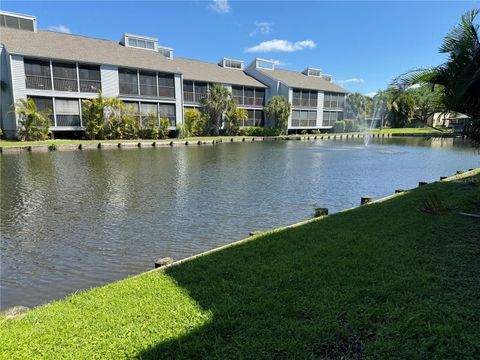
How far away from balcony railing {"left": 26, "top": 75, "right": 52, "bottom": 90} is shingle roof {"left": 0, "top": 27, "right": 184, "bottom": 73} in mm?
1924

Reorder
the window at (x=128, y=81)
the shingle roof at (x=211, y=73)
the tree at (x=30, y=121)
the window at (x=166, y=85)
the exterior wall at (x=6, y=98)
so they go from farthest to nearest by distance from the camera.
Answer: the shingle roof at (x=211, y=73), the window at (x=166, y=85), the window at (x=128, y=81), the exterior wall at (x=6, y=98), the tree at (x=30, y=121)

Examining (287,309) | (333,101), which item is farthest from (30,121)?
(333,101)

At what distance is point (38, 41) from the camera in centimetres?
3234

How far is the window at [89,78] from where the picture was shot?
1302 inches

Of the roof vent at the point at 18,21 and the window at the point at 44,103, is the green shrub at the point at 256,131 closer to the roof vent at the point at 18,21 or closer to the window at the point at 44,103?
the window at the point at 44,103

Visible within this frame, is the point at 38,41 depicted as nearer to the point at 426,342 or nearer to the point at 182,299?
the point at 182,299

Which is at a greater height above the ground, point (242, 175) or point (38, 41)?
point (38, 41)

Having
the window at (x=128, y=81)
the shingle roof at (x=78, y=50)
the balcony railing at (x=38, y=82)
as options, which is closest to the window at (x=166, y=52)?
the shingle roof at (x=78, y=50)

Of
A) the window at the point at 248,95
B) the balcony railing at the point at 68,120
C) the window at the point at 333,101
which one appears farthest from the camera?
the window at the point at 333,101

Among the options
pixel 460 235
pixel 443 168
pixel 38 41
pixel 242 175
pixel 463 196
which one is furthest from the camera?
pixel 38 41

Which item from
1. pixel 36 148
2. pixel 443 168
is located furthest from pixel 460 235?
pixel 36 148

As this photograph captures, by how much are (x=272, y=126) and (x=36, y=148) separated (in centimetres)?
3328

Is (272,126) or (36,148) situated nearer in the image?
(36,148)

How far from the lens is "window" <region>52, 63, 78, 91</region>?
31.4 m
